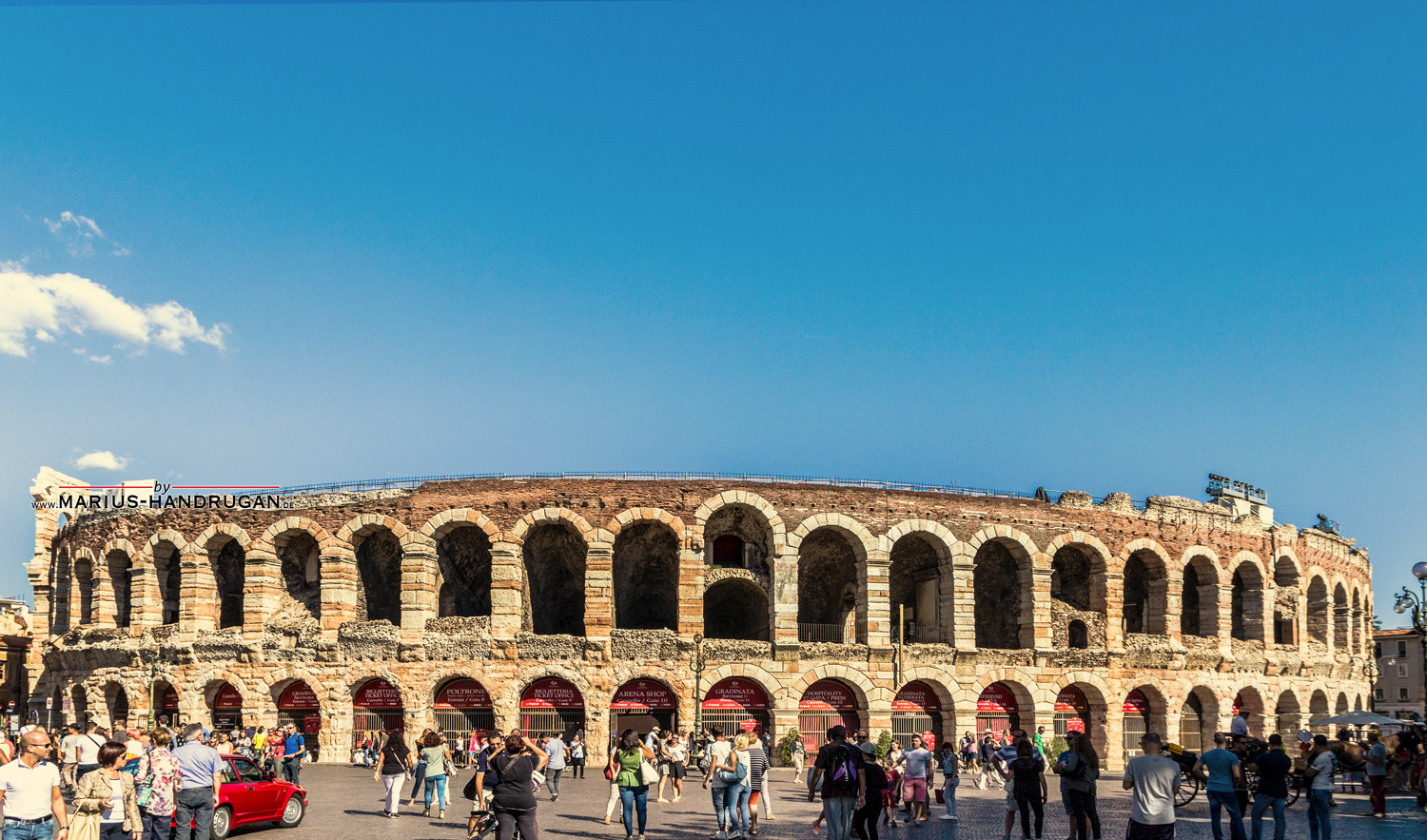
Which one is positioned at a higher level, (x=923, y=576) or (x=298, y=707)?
(x=923, y=576)

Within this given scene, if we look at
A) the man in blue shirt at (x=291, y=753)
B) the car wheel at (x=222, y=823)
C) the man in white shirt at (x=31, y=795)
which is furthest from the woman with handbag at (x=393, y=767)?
the man in white shirt at (x=31, y=795)

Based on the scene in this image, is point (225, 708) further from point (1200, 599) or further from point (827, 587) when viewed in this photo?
point (1200, 599)

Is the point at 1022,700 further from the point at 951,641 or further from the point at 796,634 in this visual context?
the point at 796,634

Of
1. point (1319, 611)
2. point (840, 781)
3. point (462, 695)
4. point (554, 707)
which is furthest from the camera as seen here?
point (1319, 611)

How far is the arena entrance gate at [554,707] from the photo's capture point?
32.5 metres

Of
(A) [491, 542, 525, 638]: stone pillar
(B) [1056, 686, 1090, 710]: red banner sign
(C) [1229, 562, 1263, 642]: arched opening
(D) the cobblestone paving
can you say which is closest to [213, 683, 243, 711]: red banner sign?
(A) [491, 542, 525, 638]: stone pillar

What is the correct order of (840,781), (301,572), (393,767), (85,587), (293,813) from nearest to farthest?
1. (840,781)
2. (293,813)
3. (393,767)
4. (301,572)
5. (85,587)

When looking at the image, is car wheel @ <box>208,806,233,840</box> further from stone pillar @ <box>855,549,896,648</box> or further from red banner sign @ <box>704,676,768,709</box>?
stone pillar @ <box>855,549,896,648</box>

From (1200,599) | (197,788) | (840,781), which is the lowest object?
(840,781)

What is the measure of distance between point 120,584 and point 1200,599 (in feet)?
121

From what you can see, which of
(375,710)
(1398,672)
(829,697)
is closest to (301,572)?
(375,710)

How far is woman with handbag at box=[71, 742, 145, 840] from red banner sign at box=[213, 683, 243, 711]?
25494 mm

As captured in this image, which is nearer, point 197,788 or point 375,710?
point 197,788

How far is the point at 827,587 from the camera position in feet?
124
